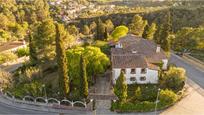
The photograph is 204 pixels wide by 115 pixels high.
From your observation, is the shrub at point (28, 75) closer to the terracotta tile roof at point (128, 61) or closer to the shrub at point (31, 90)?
the shrub at point (31, 90)

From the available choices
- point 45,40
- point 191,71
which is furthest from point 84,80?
point 191,71

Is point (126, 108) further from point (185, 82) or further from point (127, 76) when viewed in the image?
point (185, 82)

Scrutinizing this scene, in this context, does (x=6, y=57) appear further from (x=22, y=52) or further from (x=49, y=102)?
(x=49, y=102)

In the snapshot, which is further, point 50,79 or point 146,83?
point 50,79

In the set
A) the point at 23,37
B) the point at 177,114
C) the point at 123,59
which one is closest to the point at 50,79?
the point at 123,59

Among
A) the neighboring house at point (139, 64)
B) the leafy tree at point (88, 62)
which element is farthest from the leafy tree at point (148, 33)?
the leafy tree at point (88, 62)

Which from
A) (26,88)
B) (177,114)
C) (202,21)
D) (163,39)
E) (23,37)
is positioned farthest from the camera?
(23,37)
